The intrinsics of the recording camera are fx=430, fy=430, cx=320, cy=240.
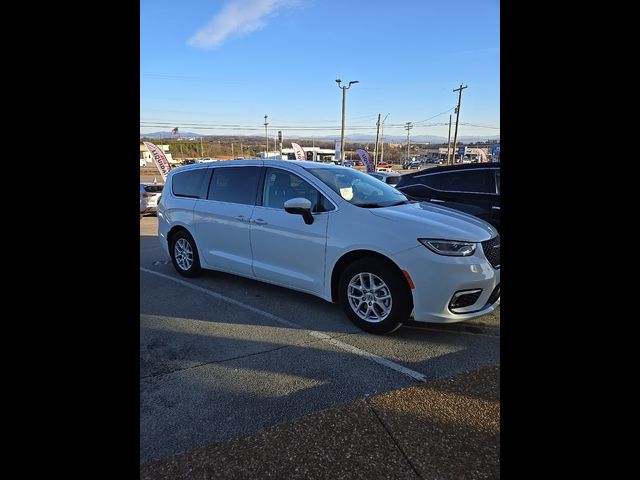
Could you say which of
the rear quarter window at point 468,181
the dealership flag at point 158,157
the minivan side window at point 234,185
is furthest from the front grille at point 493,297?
the dealership flag at point 158,157

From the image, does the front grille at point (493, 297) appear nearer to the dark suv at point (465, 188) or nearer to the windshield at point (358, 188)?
the windshield at point (358, 188)

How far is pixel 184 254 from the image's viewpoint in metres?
6.27

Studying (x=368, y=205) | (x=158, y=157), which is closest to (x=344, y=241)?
(x=368, y=205)

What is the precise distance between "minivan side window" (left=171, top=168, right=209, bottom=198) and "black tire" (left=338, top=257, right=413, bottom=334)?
2.82 meters

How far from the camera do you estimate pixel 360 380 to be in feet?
10.7

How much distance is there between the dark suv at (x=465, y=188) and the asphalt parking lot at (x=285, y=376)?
2.91 metres

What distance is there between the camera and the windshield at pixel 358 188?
465cm

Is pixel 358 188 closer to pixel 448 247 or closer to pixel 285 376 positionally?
pixel 448 247

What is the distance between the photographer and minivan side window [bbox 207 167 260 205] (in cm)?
537
